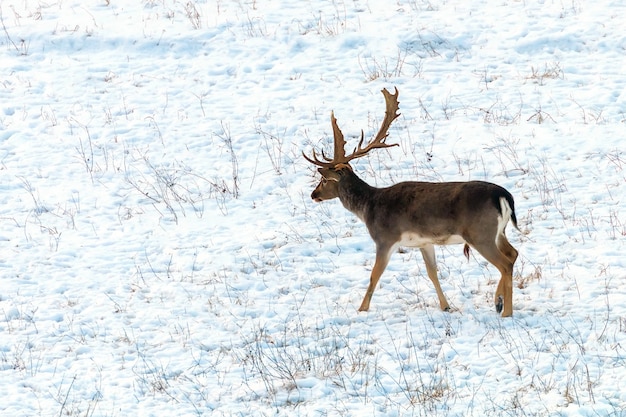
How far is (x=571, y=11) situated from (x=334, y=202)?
7.22 meters

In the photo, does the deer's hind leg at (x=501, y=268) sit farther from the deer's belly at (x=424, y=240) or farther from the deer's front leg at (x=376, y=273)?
the deer's front leg at (x=376, y=273)

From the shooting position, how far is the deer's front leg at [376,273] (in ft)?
31.0

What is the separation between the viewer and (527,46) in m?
16.1

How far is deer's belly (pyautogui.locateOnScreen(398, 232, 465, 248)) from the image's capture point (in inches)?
359

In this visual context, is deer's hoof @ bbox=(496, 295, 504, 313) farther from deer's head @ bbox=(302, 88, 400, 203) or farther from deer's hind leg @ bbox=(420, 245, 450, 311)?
deer's head @ bbox=(302, 88, 400, 203)

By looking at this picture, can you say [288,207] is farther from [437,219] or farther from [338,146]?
[437,219]

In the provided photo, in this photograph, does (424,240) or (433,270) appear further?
(433,270)

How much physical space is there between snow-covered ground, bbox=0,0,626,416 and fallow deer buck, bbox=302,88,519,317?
0.41m

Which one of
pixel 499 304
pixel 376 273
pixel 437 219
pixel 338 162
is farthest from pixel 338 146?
pixel 499 304

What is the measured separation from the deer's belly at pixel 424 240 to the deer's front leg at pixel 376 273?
183mm

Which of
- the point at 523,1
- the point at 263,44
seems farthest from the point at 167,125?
the point at 523,1

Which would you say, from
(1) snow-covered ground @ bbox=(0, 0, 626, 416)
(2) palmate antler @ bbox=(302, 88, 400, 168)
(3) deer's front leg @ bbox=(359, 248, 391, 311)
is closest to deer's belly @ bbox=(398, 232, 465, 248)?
(3) deer's front leg @ bbox=(359, 248, 391, 311)

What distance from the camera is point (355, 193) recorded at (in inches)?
404

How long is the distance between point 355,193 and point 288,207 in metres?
2.17
